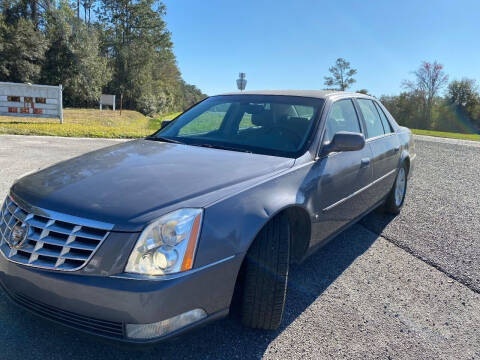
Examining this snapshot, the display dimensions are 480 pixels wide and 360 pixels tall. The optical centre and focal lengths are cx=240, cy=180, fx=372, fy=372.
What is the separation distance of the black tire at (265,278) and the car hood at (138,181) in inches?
14.7

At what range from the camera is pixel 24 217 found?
6.46 feet

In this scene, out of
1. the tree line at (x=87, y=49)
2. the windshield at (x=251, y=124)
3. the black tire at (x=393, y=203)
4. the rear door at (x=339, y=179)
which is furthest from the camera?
the tree line at (x=87, y=49)

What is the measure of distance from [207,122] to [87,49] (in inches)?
1399

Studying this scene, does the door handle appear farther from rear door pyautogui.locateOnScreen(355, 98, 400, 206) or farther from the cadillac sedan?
the cadillac sedan

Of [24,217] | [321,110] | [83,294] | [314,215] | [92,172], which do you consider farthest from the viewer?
[321,110]

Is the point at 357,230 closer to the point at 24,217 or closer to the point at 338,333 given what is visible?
the point at 338,333

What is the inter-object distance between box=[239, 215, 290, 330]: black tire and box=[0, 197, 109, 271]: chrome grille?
0.85 meters

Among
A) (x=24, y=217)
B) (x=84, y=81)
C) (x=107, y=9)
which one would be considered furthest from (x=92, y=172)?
(x=107, y=9)

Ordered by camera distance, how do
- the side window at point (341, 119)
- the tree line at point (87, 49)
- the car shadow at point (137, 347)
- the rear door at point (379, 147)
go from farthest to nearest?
the tree line at point (87, 49), the rear door at point (379, 147), the side window at point (341, 119), the car shadow at point (137, 347)

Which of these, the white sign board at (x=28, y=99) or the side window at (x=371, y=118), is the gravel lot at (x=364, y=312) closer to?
the side window at (x=371, y=118)

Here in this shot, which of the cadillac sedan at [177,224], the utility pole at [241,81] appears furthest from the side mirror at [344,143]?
the utility pole at [241,81]

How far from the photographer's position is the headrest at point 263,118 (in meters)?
3.23

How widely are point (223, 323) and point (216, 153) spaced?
1.19 meters

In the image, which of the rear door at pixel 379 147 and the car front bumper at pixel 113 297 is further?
the rear door at pixel 379 147
